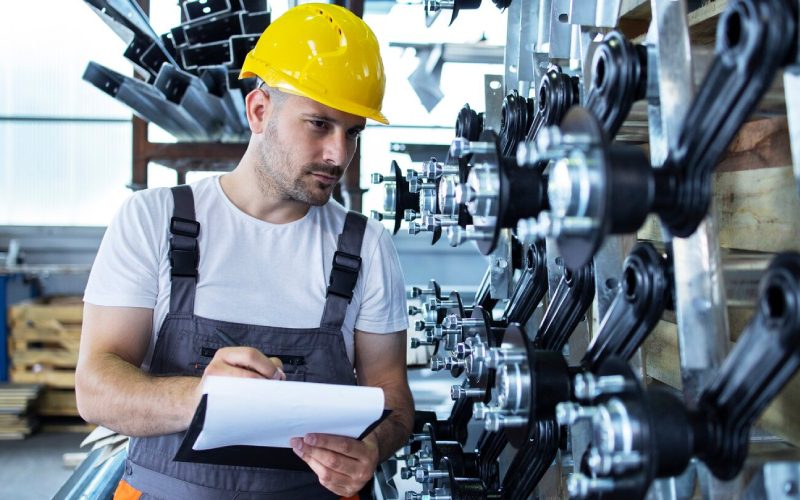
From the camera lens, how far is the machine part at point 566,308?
1.01 meters

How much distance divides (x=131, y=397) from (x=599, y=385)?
35.8 inches

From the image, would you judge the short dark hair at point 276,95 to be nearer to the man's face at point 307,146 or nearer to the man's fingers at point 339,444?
the man's face at point 307,146

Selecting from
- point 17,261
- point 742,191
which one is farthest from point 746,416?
point 17,261

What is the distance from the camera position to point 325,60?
1.42 m

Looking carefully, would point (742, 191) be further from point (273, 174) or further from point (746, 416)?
point (273, 174)

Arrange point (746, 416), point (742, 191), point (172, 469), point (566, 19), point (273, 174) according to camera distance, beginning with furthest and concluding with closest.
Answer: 1. point (273, 174)
2. point (172, 469)
3. point (566, 19)
4. point (742, 191)
5. point (746, 416)

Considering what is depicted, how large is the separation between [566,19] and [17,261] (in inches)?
189

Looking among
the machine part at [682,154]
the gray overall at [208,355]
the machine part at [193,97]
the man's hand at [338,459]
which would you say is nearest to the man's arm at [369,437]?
the man's hand at [338,459]

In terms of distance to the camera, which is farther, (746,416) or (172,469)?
(172,469)

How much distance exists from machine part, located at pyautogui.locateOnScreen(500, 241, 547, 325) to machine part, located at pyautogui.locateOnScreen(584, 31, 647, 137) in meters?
0.44

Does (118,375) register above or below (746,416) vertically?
below

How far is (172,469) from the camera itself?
1374mm

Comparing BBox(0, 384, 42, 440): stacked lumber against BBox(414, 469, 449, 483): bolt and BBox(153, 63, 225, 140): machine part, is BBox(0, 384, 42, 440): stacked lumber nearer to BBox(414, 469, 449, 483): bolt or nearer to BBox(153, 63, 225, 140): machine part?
BBox(153, 63, 225, 140): machine part

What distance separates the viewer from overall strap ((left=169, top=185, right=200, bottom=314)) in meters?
1.42
